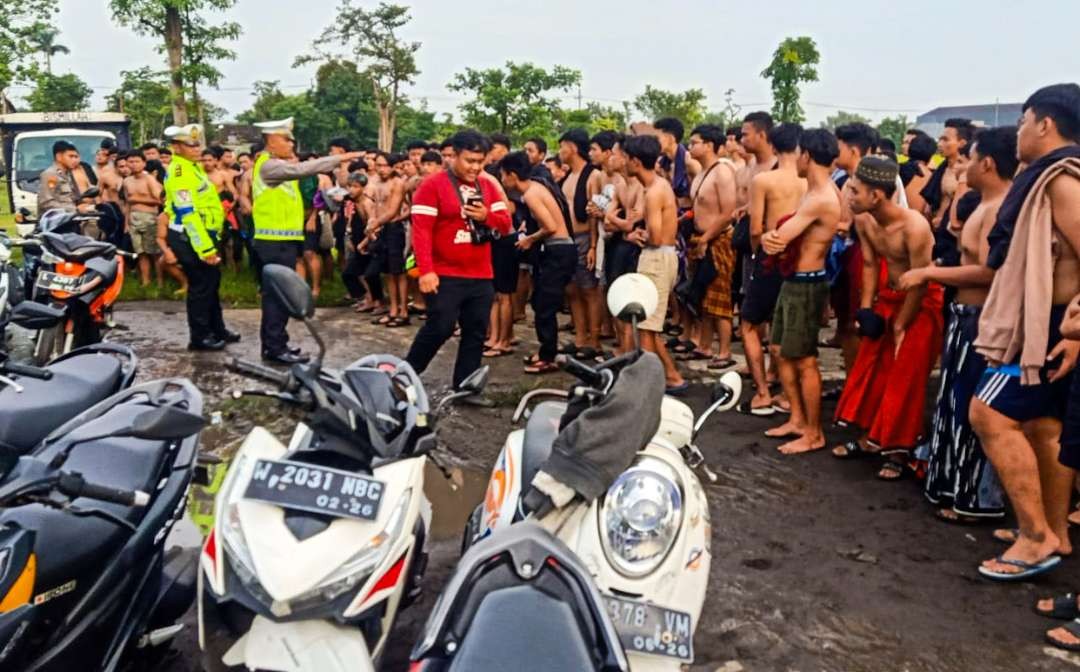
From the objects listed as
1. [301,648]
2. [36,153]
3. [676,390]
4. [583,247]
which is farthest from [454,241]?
[36,153]

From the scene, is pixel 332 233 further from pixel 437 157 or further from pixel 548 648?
pixel 548 648

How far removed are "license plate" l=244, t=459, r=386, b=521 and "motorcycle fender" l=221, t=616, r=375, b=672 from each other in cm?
29

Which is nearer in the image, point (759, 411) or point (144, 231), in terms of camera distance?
point (759, 411)

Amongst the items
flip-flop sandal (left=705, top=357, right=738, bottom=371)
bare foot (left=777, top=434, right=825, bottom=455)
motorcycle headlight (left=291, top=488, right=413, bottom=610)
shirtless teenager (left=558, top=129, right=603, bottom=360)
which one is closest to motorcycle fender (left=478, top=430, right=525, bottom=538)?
motorcycle headlight (left=291, top=488, right=413, bottom=610)

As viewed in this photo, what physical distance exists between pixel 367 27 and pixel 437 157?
26306 mm

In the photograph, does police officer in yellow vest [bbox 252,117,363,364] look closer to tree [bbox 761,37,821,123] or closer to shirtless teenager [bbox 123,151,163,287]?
shirtless teenager [bbox 123,151,163,287]

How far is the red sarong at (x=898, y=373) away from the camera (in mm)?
4602

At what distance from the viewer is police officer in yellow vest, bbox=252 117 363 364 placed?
21.4 feet

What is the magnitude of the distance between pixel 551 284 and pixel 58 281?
3.47 m

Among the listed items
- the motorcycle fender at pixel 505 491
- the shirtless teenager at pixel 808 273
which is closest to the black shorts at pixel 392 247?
the shirtless teenager at pixel 808 273

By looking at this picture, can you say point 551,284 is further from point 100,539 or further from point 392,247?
point 100,539

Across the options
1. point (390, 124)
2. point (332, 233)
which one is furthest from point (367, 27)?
point (332, 233)

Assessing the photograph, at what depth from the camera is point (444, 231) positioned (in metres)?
5.69

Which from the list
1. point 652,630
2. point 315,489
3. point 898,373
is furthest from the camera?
point 898,373
